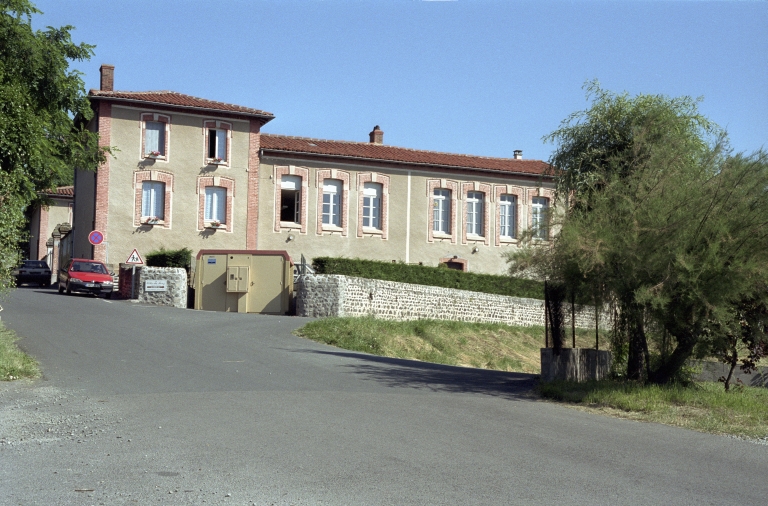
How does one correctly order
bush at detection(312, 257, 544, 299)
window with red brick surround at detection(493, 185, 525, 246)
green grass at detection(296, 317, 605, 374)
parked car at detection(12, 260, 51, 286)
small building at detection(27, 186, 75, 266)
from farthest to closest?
small building at detection(27, 186, 75, 266) < window with red brick surround at detection(493, 185, 525, 246) < parked car at detection(12, 260, 51, 286) < bush at detection(312, 257, 544, 299) < green grass at detection(296, 317, 605, 374)

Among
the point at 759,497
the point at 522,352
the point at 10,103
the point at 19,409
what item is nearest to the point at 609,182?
the point at 759,497

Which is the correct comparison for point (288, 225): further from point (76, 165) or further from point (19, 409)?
point (19, 409)

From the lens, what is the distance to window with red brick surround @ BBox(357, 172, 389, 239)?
39.4 meters

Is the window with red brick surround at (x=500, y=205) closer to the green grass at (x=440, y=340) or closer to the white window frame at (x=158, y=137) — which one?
the green grass at (x=440, y=340)

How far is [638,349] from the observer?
A: 14.5 metres

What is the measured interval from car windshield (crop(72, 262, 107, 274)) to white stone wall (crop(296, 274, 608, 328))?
8.48 meters

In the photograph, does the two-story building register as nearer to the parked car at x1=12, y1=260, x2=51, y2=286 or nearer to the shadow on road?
the parked car at x1=12, y1=260, x2=51, y2=286

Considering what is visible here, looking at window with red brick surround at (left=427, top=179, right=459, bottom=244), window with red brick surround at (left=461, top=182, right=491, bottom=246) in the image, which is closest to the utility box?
window with red brick surround at (left=427, top=179, right=459, bottom=244)

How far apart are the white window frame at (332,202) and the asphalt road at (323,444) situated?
2334 centimetres

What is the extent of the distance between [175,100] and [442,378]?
25098mm

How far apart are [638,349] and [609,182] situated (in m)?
2.98

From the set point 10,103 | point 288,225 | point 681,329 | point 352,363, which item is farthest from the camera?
point 288,225

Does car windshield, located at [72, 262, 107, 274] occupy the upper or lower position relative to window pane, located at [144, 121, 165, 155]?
lower

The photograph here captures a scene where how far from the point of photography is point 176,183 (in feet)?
120
